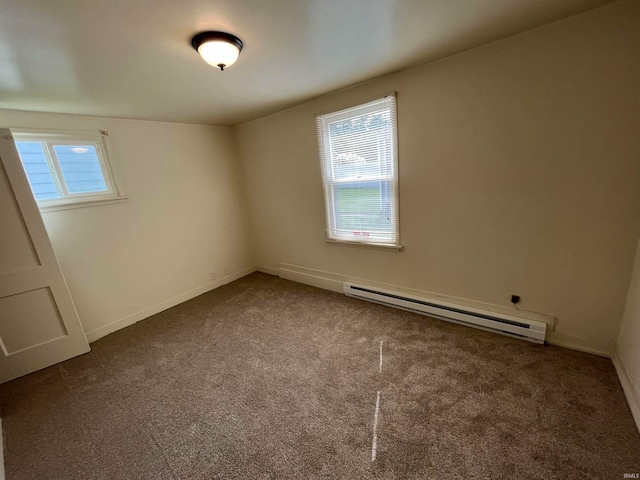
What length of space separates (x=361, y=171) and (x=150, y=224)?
269 centimetres

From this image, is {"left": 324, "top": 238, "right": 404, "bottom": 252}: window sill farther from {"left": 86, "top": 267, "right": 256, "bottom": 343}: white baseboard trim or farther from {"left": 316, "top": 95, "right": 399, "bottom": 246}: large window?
{"left": 86, "top": 267, "right": 256, "bottom": 343}: white baseboard trim

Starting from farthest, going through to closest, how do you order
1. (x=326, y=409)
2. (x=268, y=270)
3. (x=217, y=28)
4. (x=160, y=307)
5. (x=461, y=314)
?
(x=268, y=270), (x=160, y=307), (x=461, y=314), (x=326, y=409), (x=217, y=28)

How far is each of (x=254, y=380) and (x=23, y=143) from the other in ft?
10.1

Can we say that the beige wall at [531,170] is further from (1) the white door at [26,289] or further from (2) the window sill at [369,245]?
(1) the white door at [26,289]

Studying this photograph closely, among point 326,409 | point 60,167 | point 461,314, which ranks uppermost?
point 60,167

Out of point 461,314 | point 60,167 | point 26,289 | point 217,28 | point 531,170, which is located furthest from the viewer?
point 60,167

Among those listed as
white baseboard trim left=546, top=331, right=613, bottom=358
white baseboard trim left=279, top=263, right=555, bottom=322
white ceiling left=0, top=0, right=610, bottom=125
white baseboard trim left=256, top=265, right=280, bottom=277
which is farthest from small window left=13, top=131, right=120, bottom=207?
white baseboard trim left=546, top=331, right=613, bottom=358

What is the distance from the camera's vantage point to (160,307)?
3.21 meters

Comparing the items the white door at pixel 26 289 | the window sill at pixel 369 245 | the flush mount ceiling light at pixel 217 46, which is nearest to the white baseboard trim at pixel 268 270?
the window sill at pixel 369 245

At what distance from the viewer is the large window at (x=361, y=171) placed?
96.9 inches

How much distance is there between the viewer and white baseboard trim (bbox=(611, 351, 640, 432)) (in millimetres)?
1381

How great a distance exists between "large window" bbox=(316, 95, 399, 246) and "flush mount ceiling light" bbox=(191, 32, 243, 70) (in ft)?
4.55

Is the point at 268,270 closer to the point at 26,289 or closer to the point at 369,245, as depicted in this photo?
the point at 369,245

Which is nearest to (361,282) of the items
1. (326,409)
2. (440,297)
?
(440,297)
